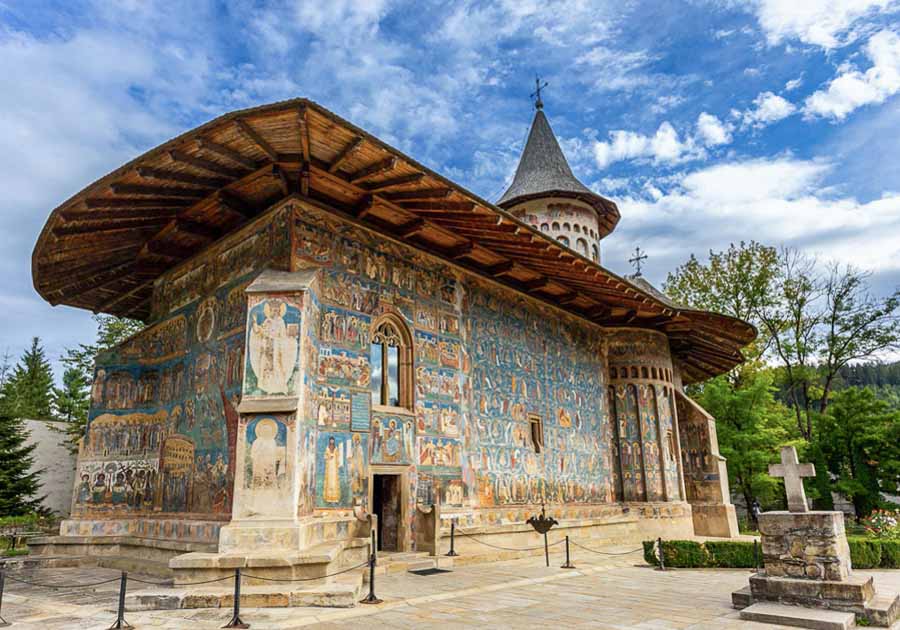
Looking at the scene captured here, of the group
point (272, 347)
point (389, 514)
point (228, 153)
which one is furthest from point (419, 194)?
point (389, 514)

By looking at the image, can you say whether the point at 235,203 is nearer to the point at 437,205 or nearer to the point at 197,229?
the point at 197,229

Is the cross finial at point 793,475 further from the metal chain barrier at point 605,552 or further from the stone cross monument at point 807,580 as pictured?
the metal chain barrier at point 605,552

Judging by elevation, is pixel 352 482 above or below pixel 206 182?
below

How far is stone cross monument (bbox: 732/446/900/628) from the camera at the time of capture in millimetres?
6188

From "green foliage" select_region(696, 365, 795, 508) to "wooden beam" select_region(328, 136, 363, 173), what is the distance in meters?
19.2

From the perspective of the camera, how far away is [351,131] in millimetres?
8828

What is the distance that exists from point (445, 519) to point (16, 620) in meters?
6.92

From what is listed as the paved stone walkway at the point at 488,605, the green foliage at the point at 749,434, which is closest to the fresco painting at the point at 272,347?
the paved stone walkway at the point at 488,605

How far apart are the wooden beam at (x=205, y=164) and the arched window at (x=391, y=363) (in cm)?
361

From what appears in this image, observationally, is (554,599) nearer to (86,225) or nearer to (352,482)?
(352,482)

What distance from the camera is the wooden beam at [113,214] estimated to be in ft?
34.3

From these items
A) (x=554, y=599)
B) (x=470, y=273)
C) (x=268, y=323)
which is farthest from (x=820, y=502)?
(x=268, y=323)

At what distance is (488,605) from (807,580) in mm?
3648

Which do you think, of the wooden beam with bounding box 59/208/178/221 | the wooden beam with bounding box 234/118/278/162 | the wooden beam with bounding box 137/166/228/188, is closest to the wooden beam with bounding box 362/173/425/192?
the wooden beam with bounding box 234/118/278/162
